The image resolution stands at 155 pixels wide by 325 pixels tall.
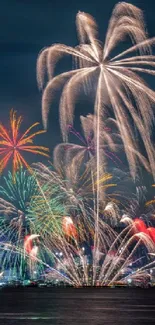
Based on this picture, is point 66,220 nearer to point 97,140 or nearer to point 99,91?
point 97,140

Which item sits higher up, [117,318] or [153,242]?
[153,242]

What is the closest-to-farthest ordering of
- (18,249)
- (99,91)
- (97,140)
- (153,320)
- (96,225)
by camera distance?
(153,320), (99,91), (97,140), (96,225), (18,249)

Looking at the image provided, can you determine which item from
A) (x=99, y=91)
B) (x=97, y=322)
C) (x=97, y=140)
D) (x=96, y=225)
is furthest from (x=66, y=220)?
(x=97, y=322)

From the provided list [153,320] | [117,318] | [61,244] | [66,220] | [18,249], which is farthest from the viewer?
[18,249]

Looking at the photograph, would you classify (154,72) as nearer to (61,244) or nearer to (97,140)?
(97,140)

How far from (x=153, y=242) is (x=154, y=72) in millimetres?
31726

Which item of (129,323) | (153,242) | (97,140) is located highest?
(97,140)

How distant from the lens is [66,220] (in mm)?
83438

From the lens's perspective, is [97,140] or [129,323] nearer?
[129,323]

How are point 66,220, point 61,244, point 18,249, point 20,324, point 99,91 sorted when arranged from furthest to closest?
point 18,249 < point 61,244 < point 66,220 < point 99,91 < point 20,324

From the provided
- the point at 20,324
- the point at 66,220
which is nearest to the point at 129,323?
the point at 20,324

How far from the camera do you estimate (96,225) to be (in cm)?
7750

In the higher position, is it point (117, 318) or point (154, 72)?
point (154, 72)

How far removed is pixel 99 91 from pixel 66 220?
23653 mm
